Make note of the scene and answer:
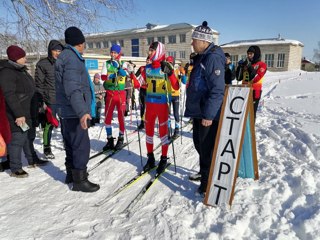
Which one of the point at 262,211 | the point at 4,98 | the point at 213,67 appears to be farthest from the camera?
the point at 4,98

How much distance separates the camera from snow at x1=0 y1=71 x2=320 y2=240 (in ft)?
9.00

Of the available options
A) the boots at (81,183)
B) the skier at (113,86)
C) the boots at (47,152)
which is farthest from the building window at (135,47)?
the boots at (81,183)

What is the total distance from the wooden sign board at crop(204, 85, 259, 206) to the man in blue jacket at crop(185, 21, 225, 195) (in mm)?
148

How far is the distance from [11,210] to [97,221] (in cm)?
123

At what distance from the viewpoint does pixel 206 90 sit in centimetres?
332

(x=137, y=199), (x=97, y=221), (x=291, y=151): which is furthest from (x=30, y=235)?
(x=291, y=151)

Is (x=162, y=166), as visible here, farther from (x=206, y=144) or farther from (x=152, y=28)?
(x=152, y=28)

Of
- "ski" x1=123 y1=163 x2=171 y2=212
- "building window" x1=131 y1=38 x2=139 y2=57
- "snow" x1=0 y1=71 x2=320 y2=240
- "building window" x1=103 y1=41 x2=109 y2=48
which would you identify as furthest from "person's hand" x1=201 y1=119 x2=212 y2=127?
"building window" x1=103 y1=41 x2=109 y2=48

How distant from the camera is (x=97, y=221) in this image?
3062 mm

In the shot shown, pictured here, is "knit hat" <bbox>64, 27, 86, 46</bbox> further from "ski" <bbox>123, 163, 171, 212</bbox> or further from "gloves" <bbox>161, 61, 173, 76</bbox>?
"ski" <bbox>123, 163, 171, 212</bbox>

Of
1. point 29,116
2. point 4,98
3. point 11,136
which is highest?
point 4,98

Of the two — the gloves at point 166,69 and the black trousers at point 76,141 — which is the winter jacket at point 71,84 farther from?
the gloves at point 166,69

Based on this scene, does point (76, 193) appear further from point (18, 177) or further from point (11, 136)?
point (11, 136)

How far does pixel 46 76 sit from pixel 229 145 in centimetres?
401
